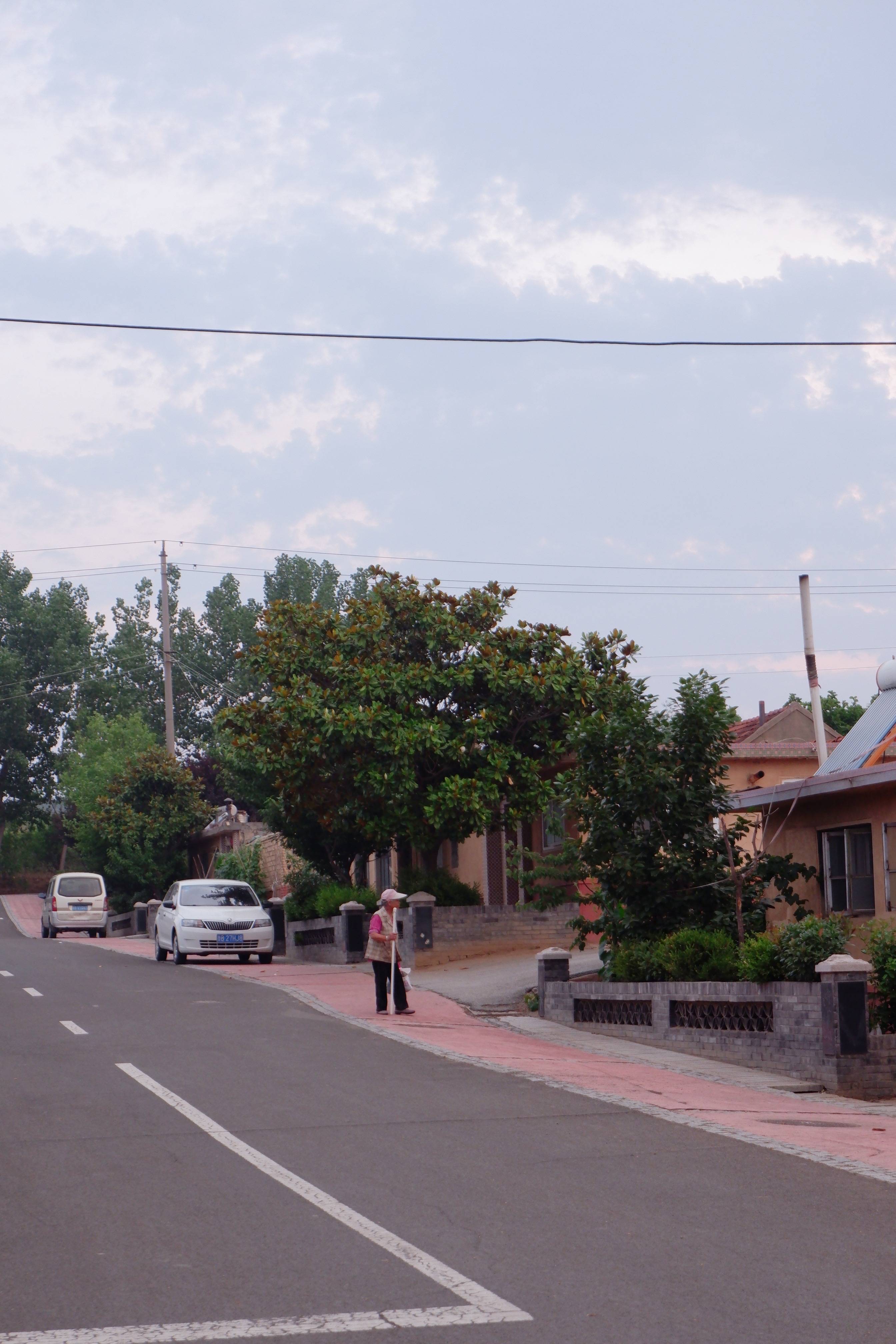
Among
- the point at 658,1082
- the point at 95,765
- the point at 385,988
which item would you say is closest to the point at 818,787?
the point at 658,1082

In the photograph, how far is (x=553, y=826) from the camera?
18812 mm

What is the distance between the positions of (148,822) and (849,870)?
3518 centimetres

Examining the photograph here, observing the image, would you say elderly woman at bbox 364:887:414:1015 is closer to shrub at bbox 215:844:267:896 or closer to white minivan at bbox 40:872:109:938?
shrub at bbox 215:844:267:896

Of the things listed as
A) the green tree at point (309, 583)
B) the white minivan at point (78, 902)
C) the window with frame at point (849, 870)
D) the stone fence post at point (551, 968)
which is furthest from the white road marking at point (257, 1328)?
the green tree at point (309, 583)

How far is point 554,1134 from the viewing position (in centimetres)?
1023

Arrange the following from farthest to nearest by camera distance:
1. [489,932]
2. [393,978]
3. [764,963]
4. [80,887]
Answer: [80,887], [489,932], [393,978], [764,963]

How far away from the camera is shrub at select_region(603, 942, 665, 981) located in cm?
1697

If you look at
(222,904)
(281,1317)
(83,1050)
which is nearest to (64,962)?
(222,904)

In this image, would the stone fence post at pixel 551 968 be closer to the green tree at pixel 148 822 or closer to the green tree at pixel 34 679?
the green tree at pixel 148 822

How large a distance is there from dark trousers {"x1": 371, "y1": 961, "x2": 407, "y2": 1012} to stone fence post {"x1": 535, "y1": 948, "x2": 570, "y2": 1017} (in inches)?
69.0

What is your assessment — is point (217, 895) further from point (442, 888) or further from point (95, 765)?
point (95, 765)

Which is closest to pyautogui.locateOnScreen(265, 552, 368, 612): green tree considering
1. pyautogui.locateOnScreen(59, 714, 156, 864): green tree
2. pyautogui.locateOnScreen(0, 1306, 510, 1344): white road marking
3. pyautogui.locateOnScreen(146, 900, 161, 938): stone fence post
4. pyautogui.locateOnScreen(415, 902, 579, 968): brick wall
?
pyautogui.locateOnScreen(59, 714, 156, 864): green tree

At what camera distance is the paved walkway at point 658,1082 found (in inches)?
405

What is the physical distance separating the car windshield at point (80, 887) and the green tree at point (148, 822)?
5620mm
